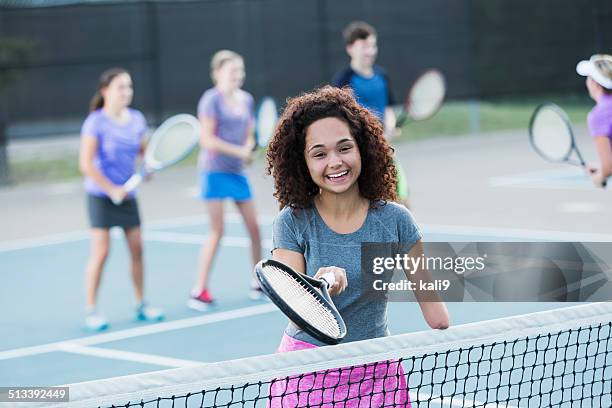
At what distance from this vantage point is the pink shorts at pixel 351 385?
349cm

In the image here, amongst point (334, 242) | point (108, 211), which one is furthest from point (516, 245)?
point (334, 242)

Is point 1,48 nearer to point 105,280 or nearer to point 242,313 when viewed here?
point 105,280

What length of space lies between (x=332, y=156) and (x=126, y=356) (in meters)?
3.77

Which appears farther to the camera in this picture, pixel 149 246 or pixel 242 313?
pixel 149 246

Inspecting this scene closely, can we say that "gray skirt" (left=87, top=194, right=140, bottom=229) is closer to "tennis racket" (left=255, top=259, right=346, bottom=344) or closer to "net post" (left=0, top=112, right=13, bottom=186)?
"tennis racket" (left=255, top=259, right=346, bottom=344)

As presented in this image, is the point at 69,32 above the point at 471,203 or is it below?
above

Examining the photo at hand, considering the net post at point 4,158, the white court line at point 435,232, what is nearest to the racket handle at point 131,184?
the white court line at point 435,232

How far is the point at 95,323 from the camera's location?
779cm

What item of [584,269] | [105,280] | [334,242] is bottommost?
[105,280]

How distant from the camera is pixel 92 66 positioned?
1550 cm

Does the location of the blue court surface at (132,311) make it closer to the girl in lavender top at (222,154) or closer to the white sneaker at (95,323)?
the white sneaker at (95,323)

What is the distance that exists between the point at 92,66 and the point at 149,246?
5.18 meters

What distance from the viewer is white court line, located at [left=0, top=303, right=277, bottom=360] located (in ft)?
24.0

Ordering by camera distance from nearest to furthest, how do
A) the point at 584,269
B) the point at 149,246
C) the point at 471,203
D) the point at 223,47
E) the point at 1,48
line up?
1. the point at 584,269
2. the point at 149,246
3. the point at 471,203
4. the point at 1,48
5. the point at 223,47
